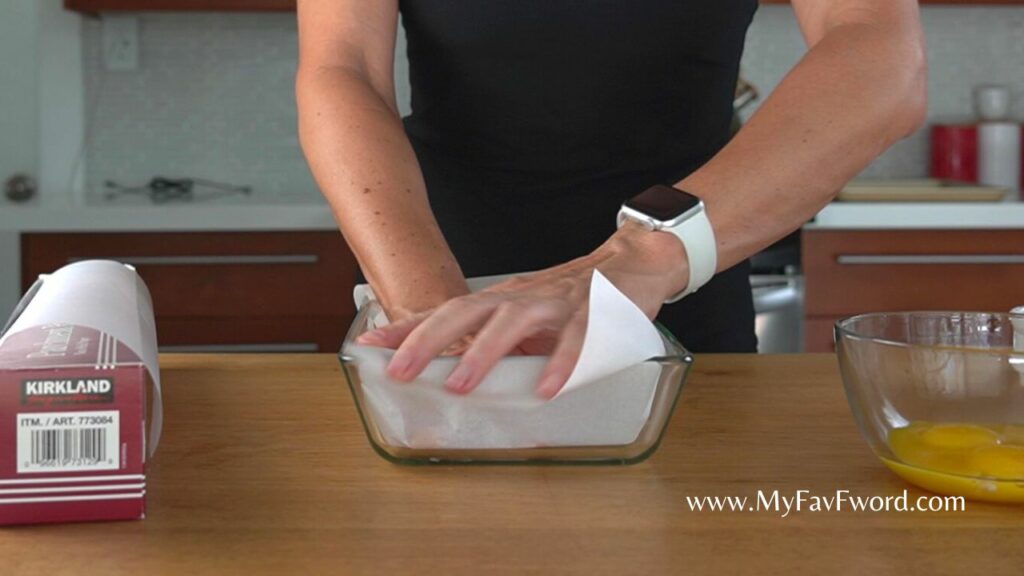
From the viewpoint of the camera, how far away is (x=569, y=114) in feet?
4.39

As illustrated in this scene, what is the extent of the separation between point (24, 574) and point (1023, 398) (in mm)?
483

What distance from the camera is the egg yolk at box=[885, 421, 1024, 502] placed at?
667 millimetres

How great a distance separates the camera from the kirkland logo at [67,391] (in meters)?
0.62


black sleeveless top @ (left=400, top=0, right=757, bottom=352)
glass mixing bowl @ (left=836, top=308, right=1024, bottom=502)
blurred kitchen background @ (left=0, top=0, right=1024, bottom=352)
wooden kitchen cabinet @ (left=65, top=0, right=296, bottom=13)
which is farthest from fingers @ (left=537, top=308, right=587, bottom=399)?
wooden kitchen cabinet @ (left=65, top=0, right=296, bottom=13)

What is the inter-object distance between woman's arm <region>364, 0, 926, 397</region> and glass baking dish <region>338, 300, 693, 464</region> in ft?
0.06

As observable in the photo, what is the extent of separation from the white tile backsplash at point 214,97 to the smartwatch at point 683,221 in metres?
2.50

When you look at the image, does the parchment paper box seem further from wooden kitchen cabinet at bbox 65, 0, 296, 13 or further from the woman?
wooden kitchen cabinet at bbox 65, 0, 296, 13

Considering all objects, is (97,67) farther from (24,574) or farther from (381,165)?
(24,574)

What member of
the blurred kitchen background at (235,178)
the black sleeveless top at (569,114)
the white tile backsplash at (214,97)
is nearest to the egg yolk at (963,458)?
the black sleeveless top at (569,114)

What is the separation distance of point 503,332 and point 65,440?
223 mm

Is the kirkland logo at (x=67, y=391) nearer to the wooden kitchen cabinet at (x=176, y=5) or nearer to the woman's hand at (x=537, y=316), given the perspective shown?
the woman's hand at (x=537, y=316)

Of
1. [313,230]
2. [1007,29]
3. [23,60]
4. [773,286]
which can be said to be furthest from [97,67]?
[1007,29]

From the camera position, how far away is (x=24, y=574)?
57cm

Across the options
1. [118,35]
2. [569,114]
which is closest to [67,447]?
[569,114]
